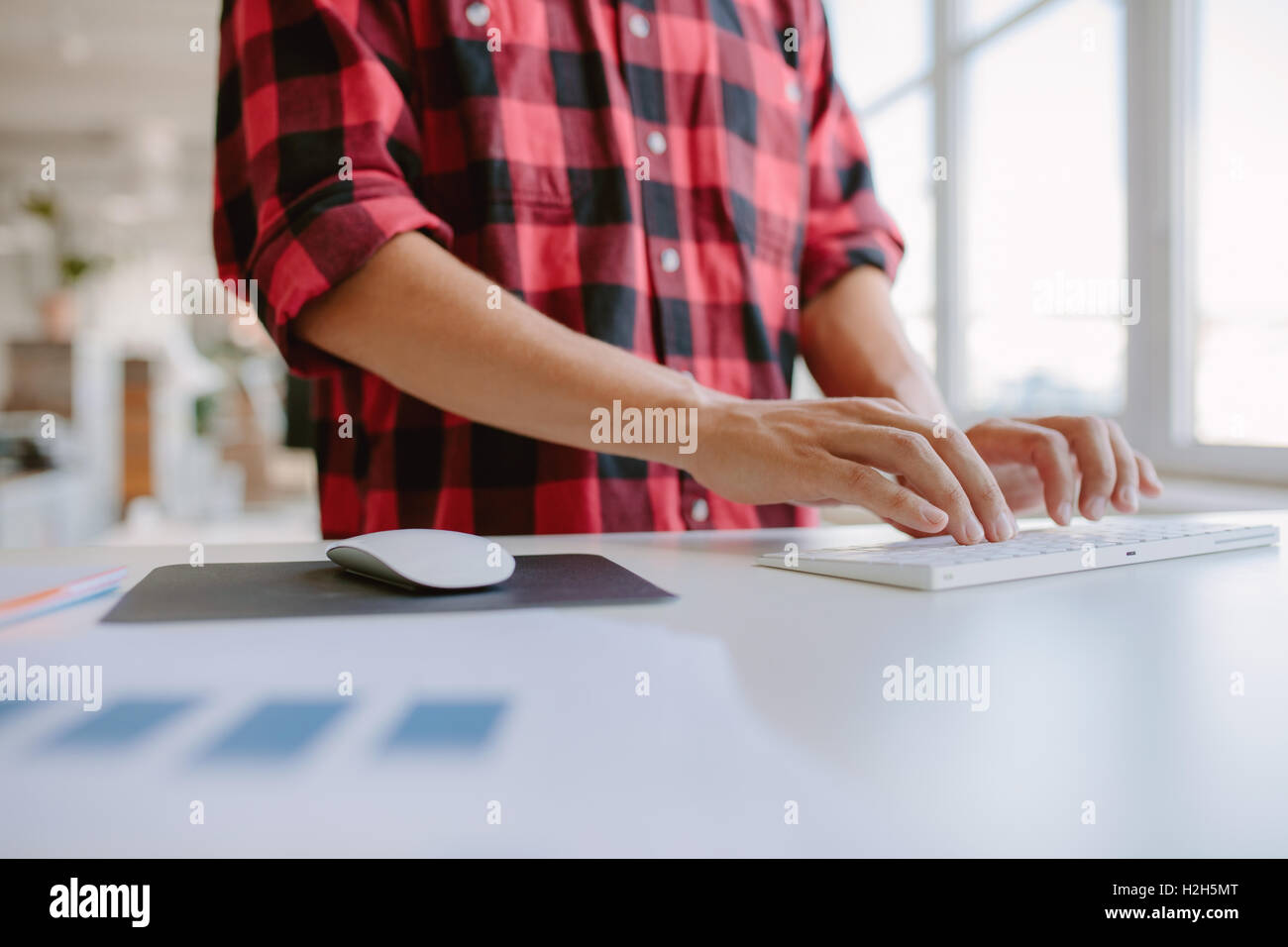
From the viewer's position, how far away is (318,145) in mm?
829

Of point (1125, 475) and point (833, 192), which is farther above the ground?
point (833, 192)

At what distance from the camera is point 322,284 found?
Answer: 0.78 m

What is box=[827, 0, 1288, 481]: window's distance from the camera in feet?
5.99

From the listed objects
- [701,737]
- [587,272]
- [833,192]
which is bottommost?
[701,737]

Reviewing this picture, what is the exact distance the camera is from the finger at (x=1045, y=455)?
76cm

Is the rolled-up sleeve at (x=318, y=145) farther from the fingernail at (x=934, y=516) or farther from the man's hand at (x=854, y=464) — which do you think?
the fingernail at (x=934, y=516)

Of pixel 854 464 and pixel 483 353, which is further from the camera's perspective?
pixel 483 353

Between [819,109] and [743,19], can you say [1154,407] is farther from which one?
[743,19]

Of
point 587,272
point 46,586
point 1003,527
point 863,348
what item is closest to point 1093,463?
point 1003,527

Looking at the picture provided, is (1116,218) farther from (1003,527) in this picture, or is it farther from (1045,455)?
(1003,527)

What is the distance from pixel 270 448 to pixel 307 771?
7.46m

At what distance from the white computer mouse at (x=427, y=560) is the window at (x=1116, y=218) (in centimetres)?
168

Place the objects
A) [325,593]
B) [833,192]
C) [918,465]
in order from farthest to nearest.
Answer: [833,192] → [918,465] → [325,593]

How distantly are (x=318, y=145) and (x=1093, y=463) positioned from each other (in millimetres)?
724
